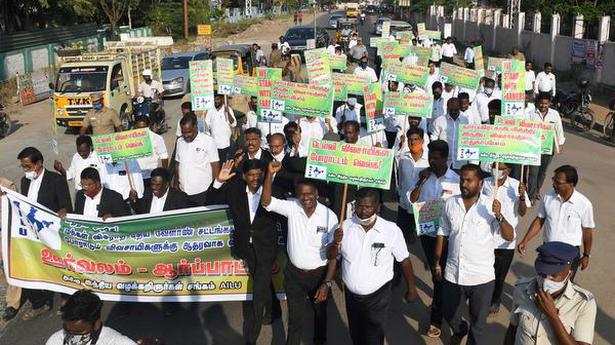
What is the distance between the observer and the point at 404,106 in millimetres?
8609

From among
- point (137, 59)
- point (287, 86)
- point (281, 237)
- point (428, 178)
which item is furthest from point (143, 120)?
point (137, 59)

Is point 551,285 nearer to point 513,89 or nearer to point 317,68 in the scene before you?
point 513,89

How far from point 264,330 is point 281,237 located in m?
0.92

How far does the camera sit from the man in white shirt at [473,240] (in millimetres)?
4633

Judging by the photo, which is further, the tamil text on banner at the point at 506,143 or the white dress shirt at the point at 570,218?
the tamil text on banner at the point at 506,143

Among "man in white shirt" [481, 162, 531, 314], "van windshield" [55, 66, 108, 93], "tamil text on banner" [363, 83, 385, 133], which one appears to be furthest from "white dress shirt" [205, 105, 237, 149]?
"van windshield" [55, 66, 108, 93]

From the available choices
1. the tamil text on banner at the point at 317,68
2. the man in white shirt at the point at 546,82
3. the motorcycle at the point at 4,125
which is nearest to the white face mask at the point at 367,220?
the tamil text on banner at the point at 317,68

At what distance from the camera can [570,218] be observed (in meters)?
5.26

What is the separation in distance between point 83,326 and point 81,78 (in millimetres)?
14102

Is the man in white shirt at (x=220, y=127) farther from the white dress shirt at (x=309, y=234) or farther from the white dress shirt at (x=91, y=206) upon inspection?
the white dress shirt at (x=309, y=234)

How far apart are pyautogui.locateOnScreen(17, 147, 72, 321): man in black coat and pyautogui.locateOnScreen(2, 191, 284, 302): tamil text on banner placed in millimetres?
288

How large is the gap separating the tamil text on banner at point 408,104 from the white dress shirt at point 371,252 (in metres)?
4.40

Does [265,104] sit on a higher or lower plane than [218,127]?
higher

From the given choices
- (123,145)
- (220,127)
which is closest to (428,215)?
(123,145)
